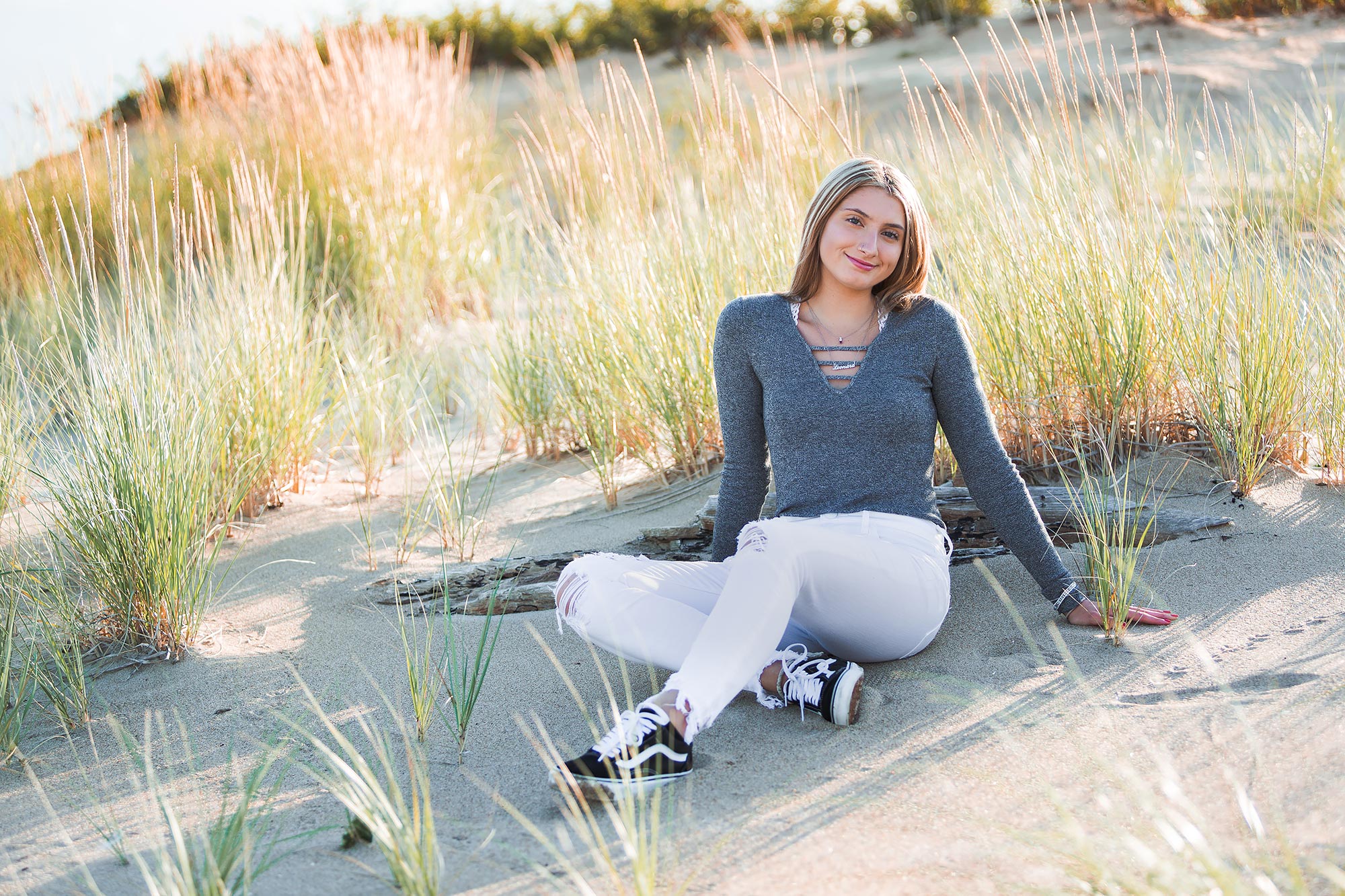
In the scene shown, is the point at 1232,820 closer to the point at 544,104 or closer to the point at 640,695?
the point at 640,695

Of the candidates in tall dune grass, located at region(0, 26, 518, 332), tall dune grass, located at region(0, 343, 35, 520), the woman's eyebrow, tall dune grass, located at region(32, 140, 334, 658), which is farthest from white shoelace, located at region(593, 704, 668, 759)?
tall dune grass, located at region(0, 26, 518, 332)

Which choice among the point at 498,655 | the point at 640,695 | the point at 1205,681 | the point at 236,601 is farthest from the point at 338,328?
the point at 1205,681

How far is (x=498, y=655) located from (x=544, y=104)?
3.87 meters

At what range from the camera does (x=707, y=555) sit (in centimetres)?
282

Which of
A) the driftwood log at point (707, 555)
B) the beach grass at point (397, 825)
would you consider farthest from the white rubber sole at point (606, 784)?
the driftwood log at point (707, 555)

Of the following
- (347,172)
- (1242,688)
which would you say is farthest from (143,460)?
(347,172)

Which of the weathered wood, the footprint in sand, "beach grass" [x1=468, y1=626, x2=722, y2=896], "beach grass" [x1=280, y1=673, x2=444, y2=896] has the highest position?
"beach grass" [x1=280, y1=673, x2=444, y2=896]

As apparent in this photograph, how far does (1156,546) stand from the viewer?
2623 mm

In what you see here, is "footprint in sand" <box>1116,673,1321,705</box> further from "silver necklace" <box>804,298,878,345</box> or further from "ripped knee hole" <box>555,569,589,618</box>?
"ripped knee hole" <box>555,569,589,618</box>

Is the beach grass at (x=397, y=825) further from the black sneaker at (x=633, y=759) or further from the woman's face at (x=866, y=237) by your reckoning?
the woman's face at (x=866, y=237)

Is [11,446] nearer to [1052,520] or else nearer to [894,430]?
[894,430]

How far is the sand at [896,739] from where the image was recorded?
61.2 inches

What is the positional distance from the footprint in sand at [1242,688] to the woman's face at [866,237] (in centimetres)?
97

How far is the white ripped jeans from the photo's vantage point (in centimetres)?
190
